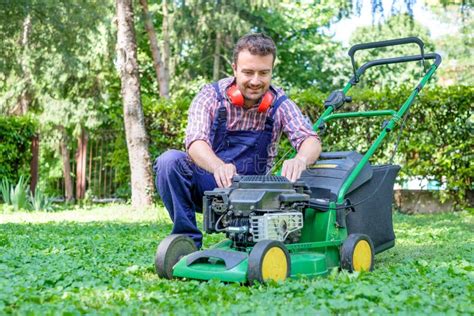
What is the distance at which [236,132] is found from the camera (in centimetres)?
396

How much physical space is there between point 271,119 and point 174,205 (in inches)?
28.8

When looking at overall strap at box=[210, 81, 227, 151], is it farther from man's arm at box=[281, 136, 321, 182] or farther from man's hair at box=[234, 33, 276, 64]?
man's arm at box=[281, 136, 321, 182]

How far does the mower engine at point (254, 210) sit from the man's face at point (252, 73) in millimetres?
667

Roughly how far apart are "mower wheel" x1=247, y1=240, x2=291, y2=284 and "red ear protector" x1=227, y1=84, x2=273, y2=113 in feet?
3.29

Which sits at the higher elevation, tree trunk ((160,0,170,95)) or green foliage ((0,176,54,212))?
tree trunk ((160,0,170,95))

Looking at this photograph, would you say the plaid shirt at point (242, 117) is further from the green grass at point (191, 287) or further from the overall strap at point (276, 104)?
the green grass at point (191, 287)

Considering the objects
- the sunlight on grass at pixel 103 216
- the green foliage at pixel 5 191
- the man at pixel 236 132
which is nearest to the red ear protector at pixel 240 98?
the man at pixel 236 132

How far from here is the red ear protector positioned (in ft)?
12.5

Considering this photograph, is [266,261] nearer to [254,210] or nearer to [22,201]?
[254,210]

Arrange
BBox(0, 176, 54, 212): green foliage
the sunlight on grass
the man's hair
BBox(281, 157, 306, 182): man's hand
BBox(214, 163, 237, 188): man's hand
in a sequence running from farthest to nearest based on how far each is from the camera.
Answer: BBox(0, 176, 54, 212): green foliage → the sunlight on grass → the man's hair → BBox(281, 157, 306, 182): man's hand → BBox(214, 163, 237, 188): man's hand

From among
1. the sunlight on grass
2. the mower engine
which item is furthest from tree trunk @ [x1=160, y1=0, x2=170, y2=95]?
the mower engine

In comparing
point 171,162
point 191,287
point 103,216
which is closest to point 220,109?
point 171,162

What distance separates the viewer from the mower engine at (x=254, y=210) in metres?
3.10

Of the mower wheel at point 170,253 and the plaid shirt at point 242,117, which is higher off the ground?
the plaid shirt at point 242,117
